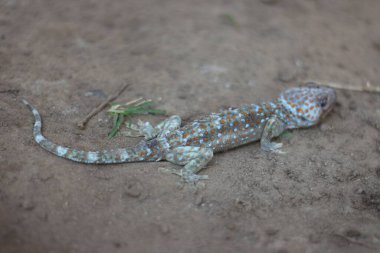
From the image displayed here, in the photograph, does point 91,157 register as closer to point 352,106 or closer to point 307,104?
point 307,104

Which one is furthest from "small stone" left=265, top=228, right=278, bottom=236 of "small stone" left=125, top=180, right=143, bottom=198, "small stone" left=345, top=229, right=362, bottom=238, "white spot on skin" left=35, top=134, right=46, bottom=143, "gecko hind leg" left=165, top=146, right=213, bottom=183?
"white spot on skin" left=35, top=134, right=46, bottom=143

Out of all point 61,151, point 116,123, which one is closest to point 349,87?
point 116,123

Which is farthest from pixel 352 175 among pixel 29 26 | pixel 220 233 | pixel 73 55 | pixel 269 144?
pixel 29 26

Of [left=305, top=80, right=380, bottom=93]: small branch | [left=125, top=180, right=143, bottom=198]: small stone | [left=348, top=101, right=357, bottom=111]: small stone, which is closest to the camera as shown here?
[left=125, top=180, right=143, bottom=198]: small stone

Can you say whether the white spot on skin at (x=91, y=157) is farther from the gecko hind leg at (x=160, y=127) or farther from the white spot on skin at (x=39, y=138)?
the gecko hind leg at (x=160, y=127)

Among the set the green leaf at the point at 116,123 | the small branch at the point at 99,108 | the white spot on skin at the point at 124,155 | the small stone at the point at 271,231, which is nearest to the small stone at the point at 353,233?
the small stone at the point at 271,231

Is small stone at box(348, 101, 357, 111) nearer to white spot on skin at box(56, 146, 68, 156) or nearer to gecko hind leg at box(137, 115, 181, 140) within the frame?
gecko hind leg at box(137, 115, 181, 140)
